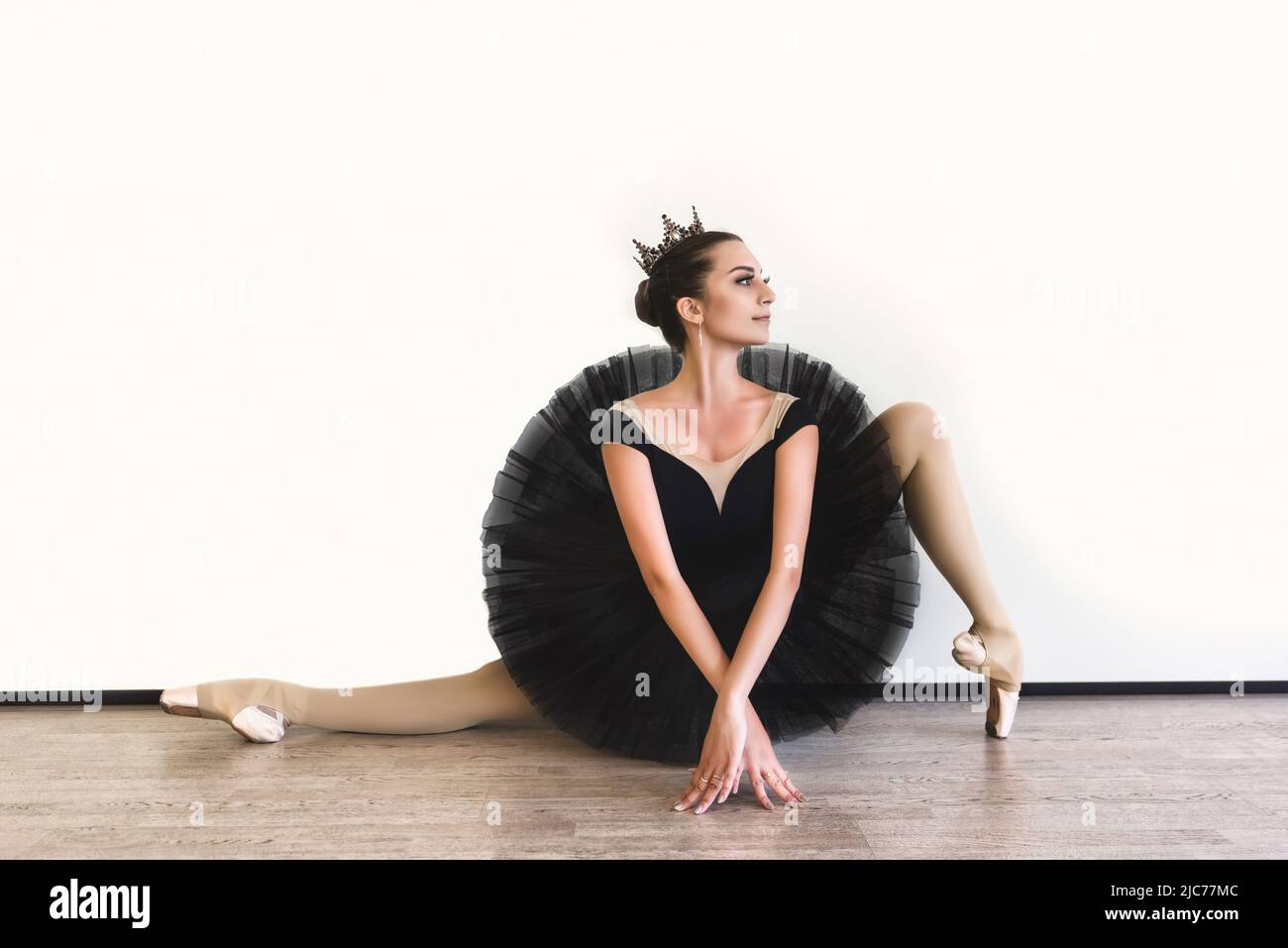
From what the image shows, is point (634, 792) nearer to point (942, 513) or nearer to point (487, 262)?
point (942, 513)

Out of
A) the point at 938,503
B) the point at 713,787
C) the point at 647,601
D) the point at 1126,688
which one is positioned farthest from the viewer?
the point at 1126,688

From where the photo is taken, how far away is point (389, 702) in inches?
99.0

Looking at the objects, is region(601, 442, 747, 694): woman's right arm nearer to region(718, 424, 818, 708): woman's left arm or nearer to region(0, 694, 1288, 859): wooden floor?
region(718, 424, 818, 708): woman's left arm

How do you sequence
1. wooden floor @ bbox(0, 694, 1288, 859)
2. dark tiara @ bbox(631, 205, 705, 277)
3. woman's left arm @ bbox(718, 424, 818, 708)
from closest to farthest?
wooden floor @ bbox(0, 694, 1288, 859) → woman's left arm @ bbox(718, 424, 818, 708) → dark tiara @ bbox(631, 205, 705, 277)

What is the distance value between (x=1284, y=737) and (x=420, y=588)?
2.01 m

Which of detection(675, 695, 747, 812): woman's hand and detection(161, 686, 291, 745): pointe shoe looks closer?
detection(675, 695, 747, 812): woman's hand

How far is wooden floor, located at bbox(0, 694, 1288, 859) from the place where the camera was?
6.06ft

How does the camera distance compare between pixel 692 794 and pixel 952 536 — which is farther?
pixel 952 536

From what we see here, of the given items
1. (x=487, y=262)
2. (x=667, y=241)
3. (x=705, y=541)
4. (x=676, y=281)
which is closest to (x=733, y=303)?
(x=676, y=281)

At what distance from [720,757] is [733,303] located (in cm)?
90

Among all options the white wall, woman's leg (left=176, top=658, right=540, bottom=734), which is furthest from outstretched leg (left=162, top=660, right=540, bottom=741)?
the white wall

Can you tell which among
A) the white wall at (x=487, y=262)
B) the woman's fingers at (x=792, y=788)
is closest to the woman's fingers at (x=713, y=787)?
the woman's fingers at (x=792, y=788)

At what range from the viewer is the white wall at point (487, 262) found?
2744 mm

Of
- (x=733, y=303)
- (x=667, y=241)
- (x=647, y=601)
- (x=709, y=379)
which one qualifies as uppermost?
(x=667, y=241)
